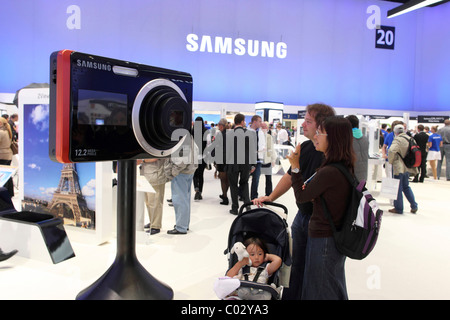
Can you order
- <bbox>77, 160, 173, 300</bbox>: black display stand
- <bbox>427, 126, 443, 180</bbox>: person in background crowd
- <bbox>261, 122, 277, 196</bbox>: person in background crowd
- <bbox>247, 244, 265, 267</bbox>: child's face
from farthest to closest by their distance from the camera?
<bbox>427, 126, 443, 180</bbox>: person in background crowd → <bbox>261, 122, 277, 196</bbox>: person in background crowd → <bbox>247, 244, 265, 267</bbox>: child's face → <bbox>77, 160, 173, 300</bbox>: black display stand

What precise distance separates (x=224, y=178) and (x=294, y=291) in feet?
13.8

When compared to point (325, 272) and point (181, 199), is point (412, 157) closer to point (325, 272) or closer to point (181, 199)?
point (181, 199)

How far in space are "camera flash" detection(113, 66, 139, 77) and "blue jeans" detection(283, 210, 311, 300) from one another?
55.2 inches

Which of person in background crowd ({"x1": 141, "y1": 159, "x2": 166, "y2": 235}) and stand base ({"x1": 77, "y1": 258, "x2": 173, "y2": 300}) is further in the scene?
person in background crowd ({"x1": 141, "y1": 159, "x2": 166, "y2": 235})

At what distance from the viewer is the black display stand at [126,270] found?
200 cm

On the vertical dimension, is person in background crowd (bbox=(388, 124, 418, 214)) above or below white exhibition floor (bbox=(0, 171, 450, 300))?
above

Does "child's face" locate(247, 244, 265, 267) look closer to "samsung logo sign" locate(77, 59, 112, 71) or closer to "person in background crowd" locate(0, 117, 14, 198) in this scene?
"samsung logo sign" locate(77, 59, 112, 71)

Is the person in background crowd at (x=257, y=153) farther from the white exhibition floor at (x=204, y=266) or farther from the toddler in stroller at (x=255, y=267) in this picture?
the toddler in stroller at (x=255, y=267)

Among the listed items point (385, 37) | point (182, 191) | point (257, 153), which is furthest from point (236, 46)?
point (182, 191)

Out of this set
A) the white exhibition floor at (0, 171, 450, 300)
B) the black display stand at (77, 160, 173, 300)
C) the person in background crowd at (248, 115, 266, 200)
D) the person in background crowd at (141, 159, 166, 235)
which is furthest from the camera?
the person in background crowd at (248, 115, 266, 200)

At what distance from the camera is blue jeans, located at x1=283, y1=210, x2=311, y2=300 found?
2412 millimetres

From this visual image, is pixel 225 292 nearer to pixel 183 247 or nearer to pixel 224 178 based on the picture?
pixel 183 247

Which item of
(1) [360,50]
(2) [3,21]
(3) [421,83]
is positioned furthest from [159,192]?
(3) [421,83]

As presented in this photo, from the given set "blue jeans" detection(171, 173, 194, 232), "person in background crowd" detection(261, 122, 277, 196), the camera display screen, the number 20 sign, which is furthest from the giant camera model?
the number 20 sign
